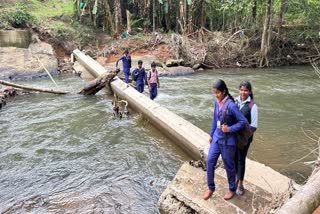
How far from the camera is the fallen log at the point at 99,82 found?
39.4 ft

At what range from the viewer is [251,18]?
22.5m

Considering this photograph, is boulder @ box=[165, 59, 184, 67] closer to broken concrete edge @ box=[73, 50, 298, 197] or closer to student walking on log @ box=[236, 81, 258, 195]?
broken concrete edge @ box=[73, 50, 298, 197]

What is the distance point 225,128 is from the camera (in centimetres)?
420

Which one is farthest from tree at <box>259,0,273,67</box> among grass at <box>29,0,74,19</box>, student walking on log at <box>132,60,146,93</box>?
grass at <box>29,0,74,19</box>

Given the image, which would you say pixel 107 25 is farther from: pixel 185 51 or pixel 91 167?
pixel 91 167

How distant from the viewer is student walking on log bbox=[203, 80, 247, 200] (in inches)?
165

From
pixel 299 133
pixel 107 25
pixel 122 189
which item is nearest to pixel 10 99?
pixel 122 189

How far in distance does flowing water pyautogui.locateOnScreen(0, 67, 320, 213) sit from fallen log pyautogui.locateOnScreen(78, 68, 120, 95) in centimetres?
30

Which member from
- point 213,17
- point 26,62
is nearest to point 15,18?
point 26,62

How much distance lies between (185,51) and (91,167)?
13.9 metres

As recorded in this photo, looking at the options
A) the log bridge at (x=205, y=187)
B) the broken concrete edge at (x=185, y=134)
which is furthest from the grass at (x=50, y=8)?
the log bridge at (x=205, y=187)

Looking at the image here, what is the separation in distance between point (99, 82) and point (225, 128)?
28.4ft

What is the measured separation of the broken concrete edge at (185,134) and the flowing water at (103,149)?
0.31 meters

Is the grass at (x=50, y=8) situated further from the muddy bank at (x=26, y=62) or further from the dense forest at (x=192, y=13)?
the muddy bank at (x=26, y=62)
